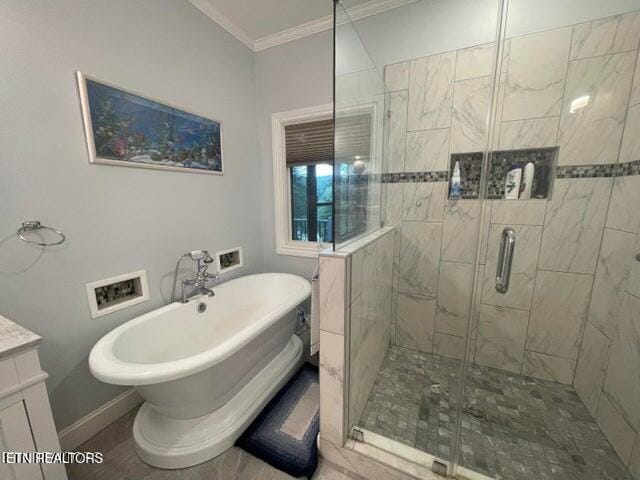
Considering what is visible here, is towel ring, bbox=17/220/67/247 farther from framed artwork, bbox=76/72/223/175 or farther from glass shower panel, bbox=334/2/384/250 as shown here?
glass shower panel, bbox=334/2/384/250

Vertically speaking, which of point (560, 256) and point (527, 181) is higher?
point (527, 181)

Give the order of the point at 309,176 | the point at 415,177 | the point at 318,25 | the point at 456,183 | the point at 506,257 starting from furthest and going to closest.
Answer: the point at 309,176 → the point at 318,25 → the point at 415,177 → the point at 456,183 → the point at 506,257

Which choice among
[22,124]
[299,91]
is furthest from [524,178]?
[22,124]

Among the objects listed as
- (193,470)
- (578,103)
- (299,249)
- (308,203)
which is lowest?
(193,470)

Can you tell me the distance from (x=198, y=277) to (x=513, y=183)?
2.32 metres

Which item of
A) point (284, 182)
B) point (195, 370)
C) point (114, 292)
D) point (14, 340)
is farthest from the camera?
point (284, 182)

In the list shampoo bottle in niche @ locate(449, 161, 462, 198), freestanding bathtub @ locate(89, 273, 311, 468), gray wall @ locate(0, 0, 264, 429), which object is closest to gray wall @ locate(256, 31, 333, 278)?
gray wall @ locate(0, 0, 264, 429)

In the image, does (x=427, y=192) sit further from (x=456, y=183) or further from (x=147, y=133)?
(x=147, y=133)

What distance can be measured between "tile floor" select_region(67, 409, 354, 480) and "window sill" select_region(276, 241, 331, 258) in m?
1.50

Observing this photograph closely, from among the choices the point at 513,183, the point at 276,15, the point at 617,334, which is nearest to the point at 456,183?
the point at 513,183

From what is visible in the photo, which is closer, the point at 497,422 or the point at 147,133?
the point at 497,422

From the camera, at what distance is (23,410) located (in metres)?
0.83

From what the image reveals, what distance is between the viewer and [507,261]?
1.37m

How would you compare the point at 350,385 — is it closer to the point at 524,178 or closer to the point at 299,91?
the point at 524,178
